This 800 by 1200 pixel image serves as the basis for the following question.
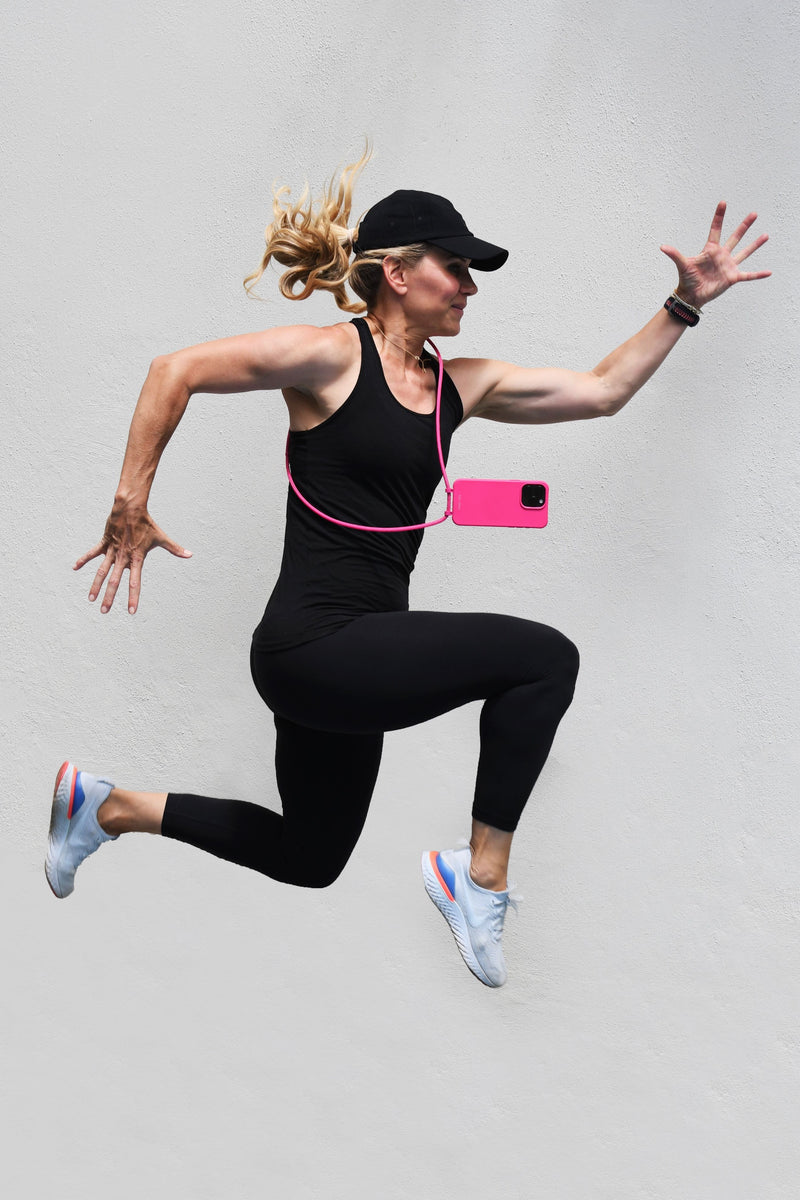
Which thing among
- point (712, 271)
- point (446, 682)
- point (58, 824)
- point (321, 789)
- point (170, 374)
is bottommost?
point (58, 824)

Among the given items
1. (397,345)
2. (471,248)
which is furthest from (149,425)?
(471,248)

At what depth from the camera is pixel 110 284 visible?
2.94 metres

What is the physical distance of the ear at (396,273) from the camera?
2.15 m

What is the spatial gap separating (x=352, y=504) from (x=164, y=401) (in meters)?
0.36

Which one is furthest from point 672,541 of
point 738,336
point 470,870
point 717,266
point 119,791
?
point 119,791

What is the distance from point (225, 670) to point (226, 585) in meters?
0.20

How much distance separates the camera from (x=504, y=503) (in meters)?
2.26

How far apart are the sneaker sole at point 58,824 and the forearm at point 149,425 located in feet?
2.30

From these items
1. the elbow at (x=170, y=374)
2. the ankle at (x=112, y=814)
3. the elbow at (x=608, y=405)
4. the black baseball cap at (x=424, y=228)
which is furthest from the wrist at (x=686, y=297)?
the ankle at (x=112, y=814)

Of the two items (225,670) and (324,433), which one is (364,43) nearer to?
(324,433)

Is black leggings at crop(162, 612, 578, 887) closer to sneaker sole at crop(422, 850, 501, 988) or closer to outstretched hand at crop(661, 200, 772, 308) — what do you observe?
sneaker sole at crop(422, 850, 501, 988)

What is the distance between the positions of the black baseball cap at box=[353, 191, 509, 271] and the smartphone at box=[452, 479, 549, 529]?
372mm

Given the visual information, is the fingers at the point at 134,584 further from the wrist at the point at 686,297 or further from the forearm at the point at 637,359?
the wrist at the point at 686,297

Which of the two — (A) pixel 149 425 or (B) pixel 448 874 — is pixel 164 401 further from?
(B) pixel 448 874
